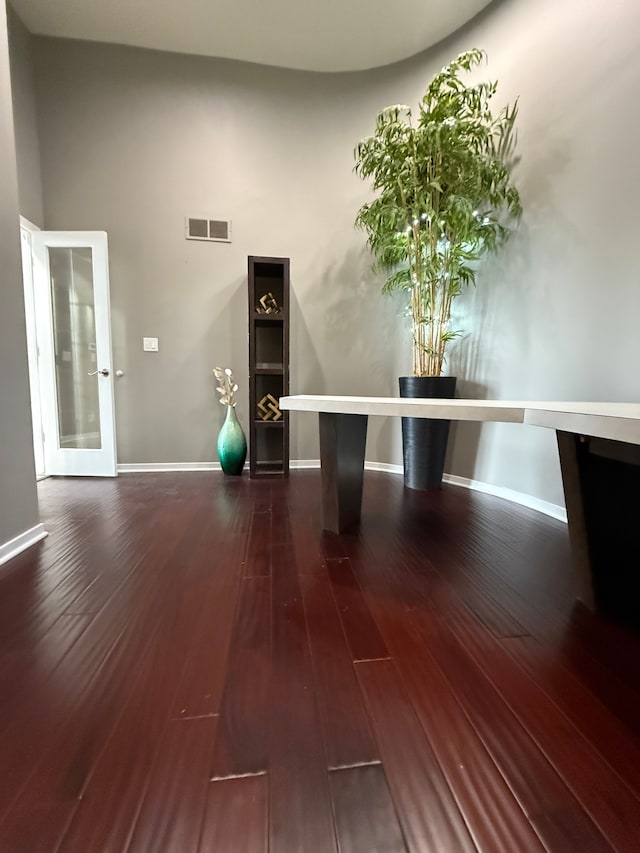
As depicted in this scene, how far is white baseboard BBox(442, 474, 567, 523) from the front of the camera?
1963 mm

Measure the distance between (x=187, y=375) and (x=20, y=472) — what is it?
5.26ft

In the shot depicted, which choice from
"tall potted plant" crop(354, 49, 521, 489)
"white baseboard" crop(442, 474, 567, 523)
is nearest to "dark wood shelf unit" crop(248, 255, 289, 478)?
"tall potted plant" crop(354, 49, 521, 489)

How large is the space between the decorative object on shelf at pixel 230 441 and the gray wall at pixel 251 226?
0.62 feet

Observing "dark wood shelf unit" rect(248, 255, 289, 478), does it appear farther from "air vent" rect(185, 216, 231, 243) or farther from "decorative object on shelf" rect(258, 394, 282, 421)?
"air vent" rect(185, 216, 231, 243)

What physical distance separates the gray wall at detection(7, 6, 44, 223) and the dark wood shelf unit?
1.63 metres

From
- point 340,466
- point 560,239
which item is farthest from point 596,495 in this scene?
point 560,239

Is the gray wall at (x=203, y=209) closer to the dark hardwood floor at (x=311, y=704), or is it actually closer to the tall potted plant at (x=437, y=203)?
the tall potted plant at (x=437, y=203)

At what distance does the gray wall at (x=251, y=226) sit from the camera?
221 centimetres

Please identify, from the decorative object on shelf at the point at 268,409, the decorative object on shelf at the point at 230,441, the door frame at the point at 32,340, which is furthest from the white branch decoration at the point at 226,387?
the door frame at the point at 32,340

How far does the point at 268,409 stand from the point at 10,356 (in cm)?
172

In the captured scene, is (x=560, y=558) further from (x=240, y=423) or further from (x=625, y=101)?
(x=240, y=423)

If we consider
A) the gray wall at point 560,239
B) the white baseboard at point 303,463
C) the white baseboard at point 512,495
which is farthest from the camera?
the white baseboard at point 303,463

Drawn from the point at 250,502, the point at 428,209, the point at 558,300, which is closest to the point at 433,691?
the point at 250,502

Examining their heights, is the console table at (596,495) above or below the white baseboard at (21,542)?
above
